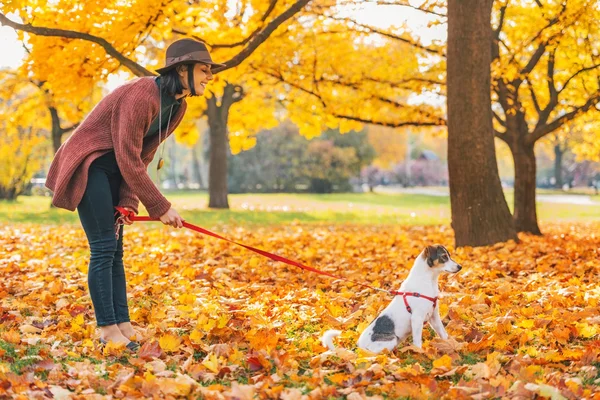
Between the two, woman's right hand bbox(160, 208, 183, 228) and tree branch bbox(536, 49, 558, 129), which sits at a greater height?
tree branch bbox(536, 49, 558, 129)

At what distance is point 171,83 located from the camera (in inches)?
181

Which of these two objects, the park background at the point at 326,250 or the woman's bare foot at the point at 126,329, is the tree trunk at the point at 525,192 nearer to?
the park background at the point at 326,250

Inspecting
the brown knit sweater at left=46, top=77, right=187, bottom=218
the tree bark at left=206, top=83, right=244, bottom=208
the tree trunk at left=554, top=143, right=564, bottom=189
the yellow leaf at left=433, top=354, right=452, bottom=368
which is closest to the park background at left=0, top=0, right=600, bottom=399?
the yellow leaf at left=433, top=354, right=452, bottom=368

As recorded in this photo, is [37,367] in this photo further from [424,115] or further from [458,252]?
[424,115]

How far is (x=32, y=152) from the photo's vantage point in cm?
2892

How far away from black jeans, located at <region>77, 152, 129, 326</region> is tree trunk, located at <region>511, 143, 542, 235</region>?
10174mm

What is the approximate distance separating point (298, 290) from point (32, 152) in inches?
974

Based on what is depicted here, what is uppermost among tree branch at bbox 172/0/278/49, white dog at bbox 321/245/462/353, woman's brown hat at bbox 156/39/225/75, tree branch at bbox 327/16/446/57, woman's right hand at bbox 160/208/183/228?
tree branch at bbox 327/16/446/57

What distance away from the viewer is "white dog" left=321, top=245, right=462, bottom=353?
4387mm

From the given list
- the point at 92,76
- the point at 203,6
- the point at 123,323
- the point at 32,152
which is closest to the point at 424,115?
the point at 203,6

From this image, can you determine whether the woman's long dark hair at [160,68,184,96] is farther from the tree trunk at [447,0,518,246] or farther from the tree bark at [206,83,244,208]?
the tree bark at [206,83,244,208]

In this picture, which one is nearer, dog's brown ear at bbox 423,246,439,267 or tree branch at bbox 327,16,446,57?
dog's brown ear at bbox 423,246,439,267

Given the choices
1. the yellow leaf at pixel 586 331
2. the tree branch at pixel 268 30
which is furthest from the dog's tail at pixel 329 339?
the tree branch at pixel 268 30

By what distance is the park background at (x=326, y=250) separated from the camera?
159 inches
